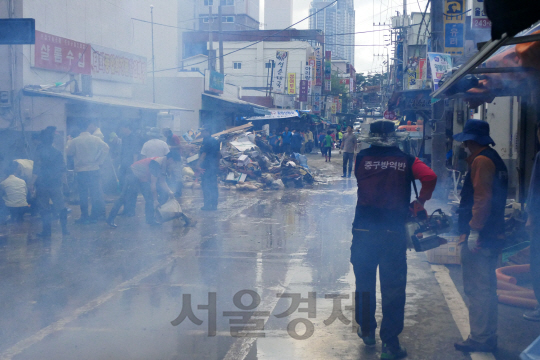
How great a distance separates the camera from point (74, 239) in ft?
27.0

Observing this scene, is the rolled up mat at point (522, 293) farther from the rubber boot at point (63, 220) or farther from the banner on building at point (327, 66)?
the banner on building at point (327, 66)

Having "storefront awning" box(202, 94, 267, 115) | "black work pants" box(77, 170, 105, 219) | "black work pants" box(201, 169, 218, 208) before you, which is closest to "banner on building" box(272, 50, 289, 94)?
"storefront awning" box(202, 94, 267, 115)

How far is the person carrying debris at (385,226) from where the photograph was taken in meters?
4.00

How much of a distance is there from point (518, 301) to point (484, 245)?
1465mm

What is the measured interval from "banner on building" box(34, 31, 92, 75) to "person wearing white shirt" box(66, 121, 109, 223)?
491 centimetres

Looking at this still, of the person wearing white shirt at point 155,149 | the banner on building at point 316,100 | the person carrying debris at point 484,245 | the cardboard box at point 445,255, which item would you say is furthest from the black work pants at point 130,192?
the banner on building at point 316,100

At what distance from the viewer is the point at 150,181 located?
30.3 ft

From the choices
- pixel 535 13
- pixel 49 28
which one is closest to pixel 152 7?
pixel 49 28

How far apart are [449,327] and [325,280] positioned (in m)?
1.72

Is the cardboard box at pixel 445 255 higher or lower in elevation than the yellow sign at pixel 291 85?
lower

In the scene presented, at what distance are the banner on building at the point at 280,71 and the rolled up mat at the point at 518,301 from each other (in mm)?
31314

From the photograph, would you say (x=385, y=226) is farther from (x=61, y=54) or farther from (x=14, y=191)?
(x=61, y=54)

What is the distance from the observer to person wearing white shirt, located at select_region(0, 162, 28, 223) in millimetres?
8289

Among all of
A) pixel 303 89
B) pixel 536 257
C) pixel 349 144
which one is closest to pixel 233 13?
pixel 303 89
